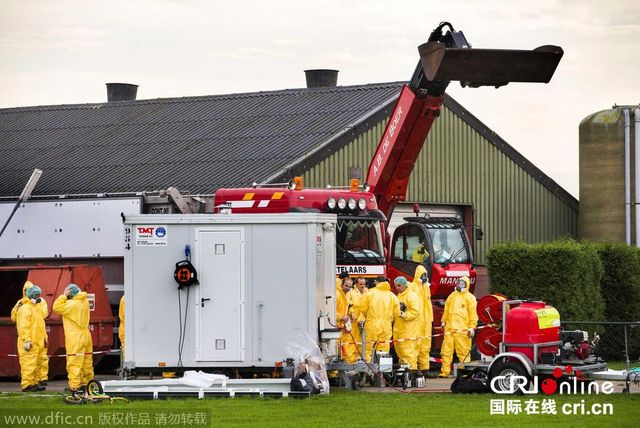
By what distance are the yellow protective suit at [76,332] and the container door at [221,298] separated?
7.92ft

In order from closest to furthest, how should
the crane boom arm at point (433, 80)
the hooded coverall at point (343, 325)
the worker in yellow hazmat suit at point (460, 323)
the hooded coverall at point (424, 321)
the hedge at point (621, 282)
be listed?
1. the hooded coverall at point (343, 325)
2. the crane boom arm at point (433, 80)
3. the hooded coverall at point (424, 321)
4. the worker in yellow hazmat suit at point (460, 323)
5. the hedge at point (621, 282)

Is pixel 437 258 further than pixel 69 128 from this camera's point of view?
No

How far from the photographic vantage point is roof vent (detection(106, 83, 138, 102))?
43.3m

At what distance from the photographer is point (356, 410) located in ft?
55.4

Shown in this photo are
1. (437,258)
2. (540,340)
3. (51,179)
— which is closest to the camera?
(540,340)

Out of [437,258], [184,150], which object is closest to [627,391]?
[437,258]

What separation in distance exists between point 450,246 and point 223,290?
869 centimetres

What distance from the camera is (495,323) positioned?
1995 centimetres

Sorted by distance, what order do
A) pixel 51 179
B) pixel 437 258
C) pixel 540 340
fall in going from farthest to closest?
pixel 51 179, pixel 437 258, pixel 540 340

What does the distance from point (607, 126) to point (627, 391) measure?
18.2 m

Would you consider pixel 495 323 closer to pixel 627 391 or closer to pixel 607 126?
pixel 627 391

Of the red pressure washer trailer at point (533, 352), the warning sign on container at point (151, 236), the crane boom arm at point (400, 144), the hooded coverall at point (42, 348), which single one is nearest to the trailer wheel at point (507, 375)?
the red pressure washer trailer at point (533, 352)

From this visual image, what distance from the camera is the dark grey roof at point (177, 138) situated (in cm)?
3084

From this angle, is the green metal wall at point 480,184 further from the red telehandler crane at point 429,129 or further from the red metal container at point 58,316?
the red metal container at point 58,316
